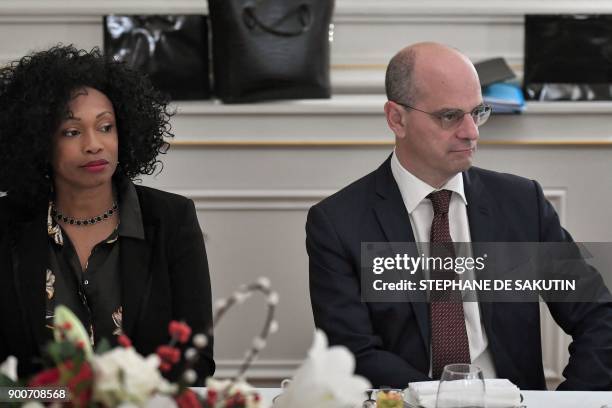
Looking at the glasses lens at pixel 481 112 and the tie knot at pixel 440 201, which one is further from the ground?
the glasses lens at pixel 481 112

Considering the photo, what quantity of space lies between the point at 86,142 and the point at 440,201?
0.78 m

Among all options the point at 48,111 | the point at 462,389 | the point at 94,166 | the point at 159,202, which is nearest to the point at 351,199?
the point at 159,202

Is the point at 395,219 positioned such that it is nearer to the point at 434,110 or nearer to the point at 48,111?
the point at 434,110

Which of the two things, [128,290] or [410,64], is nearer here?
[128,290]

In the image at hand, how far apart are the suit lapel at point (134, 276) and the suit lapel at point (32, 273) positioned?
0.16 metres

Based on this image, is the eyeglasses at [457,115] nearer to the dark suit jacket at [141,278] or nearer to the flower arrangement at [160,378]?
the dark suit jacket at [141,278]

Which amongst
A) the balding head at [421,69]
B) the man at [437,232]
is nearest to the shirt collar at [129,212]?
the man at [437,232]

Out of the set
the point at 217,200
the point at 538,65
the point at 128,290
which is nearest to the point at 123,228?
the point at 128,290

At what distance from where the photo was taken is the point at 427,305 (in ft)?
6.81

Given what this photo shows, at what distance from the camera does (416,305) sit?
6.78 ft

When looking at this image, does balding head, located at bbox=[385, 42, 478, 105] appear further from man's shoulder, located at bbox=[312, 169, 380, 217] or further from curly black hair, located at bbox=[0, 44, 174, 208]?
curly black hair, located at bbox=[0, 44, 174, 208]

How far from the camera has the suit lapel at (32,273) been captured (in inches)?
77.6

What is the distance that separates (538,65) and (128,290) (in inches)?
67.4

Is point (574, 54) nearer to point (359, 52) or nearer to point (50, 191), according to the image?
point (359, 52)
